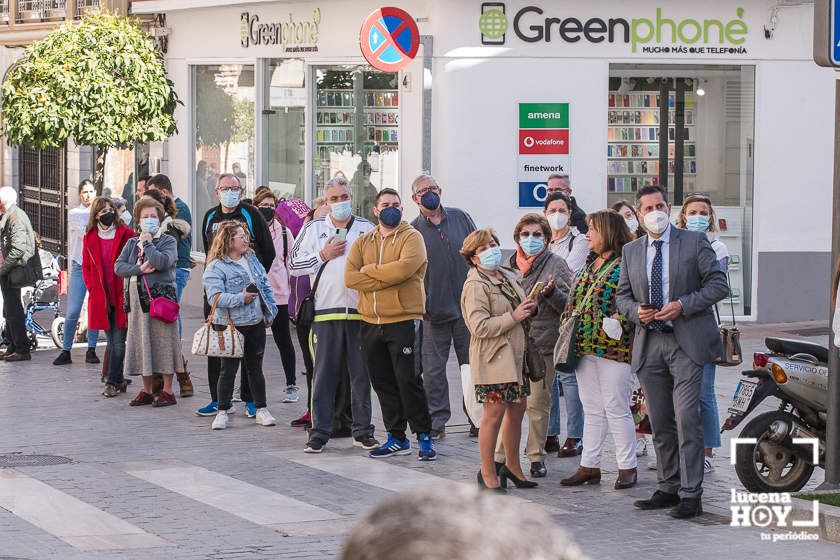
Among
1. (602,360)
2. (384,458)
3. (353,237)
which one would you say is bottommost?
(384,458)

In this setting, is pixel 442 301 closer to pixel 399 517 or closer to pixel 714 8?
pixel 714 8

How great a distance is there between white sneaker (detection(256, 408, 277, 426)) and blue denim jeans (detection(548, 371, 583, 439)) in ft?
7.96

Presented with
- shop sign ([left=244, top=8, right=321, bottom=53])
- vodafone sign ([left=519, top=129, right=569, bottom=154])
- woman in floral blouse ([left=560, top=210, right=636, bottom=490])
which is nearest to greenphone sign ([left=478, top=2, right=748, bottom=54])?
vodafone sign ([left=519, top=129, right=569, bottom=154])

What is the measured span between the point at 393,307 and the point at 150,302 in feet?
10.3

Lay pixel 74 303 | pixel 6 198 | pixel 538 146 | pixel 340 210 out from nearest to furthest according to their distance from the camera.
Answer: pixel 340 210
pixel 74 303
pixel 6 198
pixel 538 146

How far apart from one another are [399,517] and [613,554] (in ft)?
19.8

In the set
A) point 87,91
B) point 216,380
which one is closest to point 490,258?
point 216,380

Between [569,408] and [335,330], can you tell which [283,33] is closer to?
[335,330]

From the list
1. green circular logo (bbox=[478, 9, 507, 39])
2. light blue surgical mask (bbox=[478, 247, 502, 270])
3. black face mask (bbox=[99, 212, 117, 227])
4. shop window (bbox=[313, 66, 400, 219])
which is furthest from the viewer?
shop window (bbox=[313, 66, 400, 219])

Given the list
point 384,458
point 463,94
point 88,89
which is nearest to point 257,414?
point 384,458

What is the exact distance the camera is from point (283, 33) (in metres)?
19.1

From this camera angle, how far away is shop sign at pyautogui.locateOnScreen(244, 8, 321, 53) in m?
18.6

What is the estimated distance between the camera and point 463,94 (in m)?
16.6

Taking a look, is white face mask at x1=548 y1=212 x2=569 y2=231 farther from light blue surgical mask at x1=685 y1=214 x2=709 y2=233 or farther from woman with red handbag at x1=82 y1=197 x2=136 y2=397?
woman with red handbag at x1=82 y1=197 x2=136 y2=397
